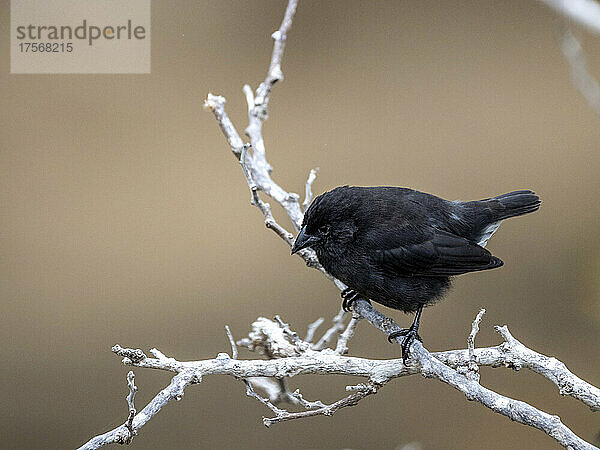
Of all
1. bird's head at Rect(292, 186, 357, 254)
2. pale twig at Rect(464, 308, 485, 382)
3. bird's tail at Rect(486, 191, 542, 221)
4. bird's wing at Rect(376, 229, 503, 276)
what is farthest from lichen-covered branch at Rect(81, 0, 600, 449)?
bird's tail at Rect(486, 191, 542, 221)

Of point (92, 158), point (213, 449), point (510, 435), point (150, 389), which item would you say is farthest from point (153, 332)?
point (510, 435)

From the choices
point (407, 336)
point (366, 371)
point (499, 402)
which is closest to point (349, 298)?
point (407, 336)

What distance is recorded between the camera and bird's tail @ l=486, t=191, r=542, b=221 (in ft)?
11.7

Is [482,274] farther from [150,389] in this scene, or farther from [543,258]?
[150,389]

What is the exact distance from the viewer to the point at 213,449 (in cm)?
509

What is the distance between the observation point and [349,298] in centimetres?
336

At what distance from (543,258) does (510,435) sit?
132 centimetres

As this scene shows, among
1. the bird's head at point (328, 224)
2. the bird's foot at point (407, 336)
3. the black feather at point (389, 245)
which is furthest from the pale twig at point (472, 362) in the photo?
the bird's head at point (328, 224)

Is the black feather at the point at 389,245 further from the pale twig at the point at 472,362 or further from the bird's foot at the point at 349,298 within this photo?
the pale twig at the point at 472,362

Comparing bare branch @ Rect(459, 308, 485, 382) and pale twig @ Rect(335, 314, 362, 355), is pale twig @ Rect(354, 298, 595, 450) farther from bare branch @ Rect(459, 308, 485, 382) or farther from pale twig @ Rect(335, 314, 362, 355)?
pale twig @ Rect(335, 314, 362, 355)

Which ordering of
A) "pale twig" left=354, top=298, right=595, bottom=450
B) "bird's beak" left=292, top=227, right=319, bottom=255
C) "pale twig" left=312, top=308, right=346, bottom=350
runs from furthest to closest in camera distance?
"pale twig" left=312, top=308, right=346, bottom=350
"bird's beak" left=292, top=227, right=319, bottom=255
"pale twig" left=354, top=298, right=595, bottom=450

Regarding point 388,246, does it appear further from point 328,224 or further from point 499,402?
point 499,402

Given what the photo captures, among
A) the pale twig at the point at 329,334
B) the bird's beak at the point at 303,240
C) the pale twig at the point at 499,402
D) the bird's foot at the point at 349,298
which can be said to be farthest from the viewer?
the bird's foot at the point at 349,298

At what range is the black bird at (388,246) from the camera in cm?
315
